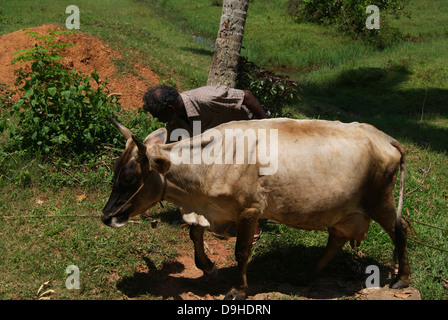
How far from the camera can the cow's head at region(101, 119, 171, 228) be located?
150 inches

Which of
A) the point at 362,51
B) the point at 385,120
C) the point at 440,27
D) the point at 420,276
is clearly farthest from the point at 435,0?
the point at 420,276

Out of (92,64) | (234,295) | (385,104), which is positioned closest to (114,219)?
(234,295)

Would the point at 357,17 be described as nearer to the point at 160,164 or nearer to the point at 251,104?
the point at 251,104

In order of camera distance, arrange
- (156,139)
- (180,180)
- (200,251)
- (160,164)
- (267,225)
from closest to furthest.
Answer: (160,164) → (180,180) → (156,139) → (200,251) → (267,225)

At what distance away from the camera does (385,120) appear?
9.34 m

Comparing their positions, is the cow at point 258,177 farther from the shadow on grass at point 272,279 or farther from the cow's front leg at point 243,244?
the shadow on grass at point 272,279

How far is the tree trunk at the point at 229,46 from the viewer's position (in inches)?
246

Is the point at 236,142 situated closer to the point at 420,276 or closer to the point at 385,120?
the point at 420,276

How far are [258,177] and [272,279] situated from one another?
50.5 inches

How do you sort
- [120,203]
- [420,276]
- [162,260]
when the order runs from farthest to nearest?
[162,260], [420,276], [120,203]

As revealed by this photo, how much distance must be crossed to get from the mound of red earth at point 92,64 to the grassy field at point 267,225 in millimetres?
295

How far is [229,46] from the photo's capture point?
627cm

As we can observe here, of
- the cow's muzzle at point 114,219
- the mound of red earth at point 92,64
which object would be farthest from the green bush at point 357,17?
the cow's muzzle at point 114,219
